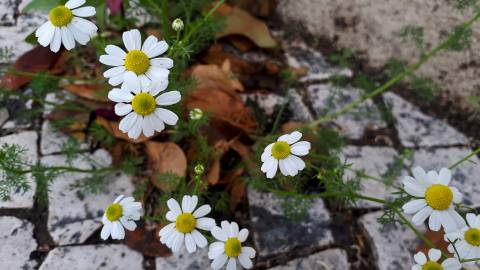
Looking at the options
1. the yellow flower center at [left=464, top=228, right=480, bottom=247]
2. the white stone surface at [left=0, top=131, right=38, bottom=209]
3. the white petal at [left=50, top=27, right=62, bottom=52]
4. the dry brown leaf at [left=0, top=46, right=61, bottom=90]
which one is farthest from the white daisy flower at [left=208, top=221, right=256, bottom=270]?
the dry brown leaf at [left=0, top=46, right=61, bottom=90]

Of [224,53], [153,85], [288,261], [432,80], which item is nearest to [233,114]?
[224,53]

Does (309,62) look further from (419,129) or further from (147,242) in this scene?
(147,242)

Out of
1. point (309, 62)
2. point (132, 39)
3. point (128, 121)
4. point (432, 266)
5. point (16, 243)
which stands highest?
point (309, 62)

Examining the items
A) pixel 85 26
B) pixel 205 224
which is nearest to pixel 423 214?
pixel 205 224

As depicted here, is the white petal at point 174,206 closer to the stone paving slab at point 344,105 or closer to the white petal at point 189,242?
the white petal at point 189,242

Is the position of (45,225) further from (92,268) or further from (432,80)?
(432,80)

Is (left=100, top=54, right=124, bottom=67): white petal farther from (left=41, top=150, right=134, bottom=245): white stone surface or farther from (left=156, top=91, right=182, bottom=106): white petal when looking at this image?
(left=41, top=150, right=134, bottom=245): white stone surface
